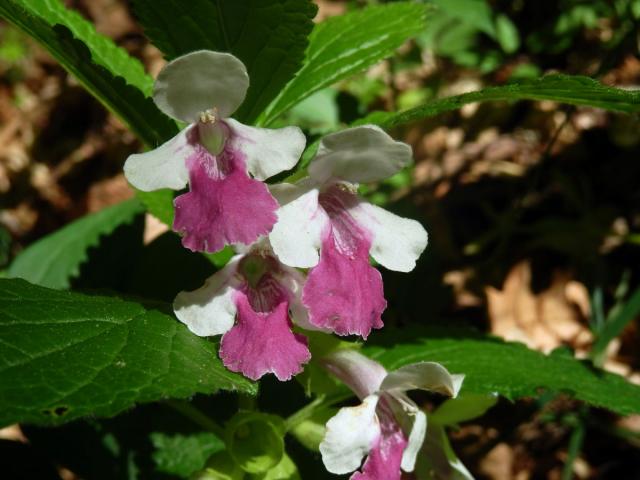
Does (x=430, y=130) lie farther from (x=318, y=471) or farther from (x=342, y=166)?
(x=342, y=166)

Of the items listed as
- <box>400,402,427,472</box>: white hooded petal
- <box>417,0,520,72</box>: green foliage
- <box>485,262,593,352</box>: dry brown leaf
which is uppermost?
<box>400,402,427,472</box>: white hooded petal

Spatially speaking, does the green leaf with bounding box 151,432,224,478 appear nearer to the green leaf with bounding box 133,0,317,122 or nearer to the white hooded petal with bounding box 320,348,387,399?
the white hooded petal with bounding box 320,348,387,399

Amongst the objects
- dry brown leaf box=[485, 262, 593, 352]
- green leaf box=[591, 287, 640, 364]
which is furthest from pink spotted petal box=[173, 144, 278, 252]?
dry brown leaf box=[485, 262, 593, 352]

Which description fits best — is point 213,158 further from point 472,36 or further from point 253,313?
point 472,36

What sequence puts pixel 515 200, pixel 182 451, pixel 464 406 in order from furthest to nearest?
1. pixel 515 200
2. pixel 182 451
3. pixel 464 406

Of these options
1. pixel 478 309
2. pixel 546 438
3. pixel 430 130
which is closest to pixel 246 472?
pixel 546 438

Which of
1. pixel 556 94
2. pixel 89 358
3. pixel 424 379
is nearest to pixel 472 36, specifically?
pixel 556 94

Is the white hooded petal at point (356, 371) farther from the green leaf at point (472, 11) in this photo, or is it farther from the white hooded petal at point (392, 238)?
the green leaf at point (472, 11)
